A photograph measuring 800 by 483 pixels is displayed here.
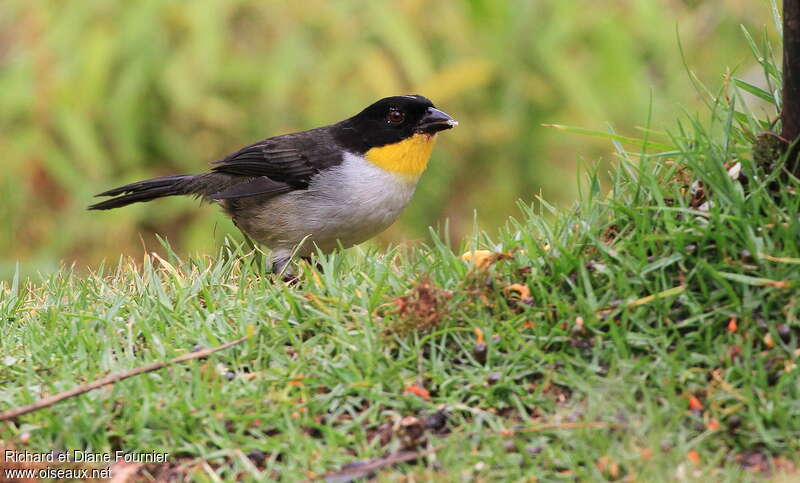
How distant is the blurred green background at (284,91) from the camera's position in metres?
8.59

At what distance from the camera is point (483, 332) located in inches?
149

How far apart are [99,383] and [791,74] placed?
272cm

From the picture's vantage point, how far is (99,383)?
354 cm

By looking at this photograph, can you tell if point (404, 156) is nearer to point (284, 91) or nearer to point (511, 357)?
point (511, 357)

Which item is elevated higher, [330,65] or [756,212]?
[330,65]

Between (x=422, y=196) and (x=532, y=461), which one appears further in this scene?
(x=422, y=196)

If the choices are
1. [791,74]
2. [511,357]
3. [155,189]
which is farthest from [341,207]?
[791,74]

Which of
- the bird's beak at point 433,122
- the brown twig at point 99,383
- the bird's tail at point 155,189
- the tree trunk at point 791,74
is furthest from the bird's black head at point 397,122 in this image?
the brown twig at point 99,383

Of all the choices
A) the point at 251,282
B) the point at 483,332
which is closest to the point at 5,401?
the point at 251,282

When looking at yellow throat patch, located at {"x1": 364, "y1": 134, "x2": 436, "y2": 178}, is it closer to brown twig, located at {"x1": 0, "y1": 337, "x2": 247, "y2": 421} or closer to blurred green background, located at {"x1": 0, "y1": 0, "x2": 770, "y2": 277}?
brown twig, located at {"x1": 0, "y1": 337, "x2": 247, "y2": 421}

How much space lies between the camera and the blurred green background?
338 inches

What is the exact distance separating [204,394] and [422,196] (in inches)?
206

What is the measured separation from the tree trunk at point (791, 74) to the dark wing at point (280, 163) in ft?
9.23

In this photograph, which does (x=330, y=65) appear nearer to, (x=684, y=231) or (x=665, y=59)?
(x=665, y=59)
